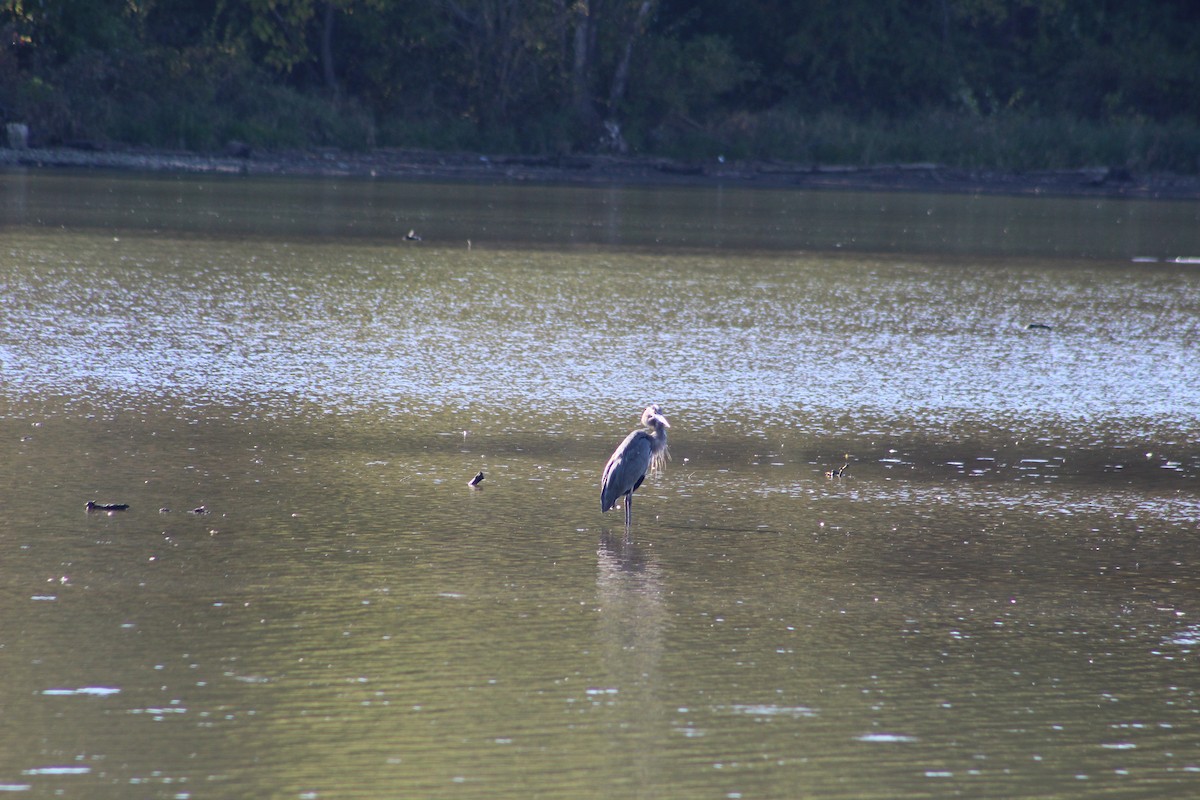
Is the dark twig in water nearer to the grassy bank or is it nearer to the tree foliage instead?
the tree foliage

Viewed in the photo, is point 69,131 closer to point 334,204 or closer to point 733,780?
point 334,204

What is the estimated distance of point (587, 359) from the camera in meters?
10.8

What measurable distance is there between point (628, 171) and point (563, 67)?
20.2 feet

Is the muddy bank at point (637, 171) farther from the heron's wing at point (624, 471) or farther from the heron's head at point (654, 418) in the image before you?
the heron's wing at point (624, 471)

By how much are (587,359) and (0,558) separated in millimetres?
5307

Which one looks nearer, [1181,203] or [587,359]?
[587,359]

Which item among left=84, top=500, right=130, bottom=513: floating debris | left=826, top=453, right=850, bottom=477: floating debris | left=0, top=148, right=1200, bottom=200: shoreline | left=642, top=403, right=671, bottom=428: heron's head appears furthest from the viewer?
left=0, top=148, right=1200, bottom=200: shoreline

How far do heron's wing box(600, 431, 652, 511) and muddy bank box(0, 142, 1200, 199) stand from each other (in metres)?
26.3

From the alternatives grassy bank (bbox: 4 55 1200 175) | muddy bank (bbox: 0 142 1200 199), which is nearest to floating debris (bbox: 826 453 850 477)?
muddy bank (bbox: 0 142 1200 199)

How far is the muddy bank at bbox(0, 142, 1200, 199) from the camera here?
3306 cm

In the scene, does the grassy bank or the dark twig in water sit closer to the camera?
the dark twig in water

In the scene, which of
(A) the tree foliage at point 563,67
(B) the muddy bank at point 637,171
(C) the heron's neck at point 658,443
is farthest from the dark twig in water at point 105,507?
(A) the tree foliage at point 563,67

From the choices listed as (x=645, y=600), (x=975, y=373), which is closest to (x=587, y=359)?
(x=975, y=373)

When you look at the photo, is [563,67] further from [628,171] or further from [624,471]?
[624,471]
